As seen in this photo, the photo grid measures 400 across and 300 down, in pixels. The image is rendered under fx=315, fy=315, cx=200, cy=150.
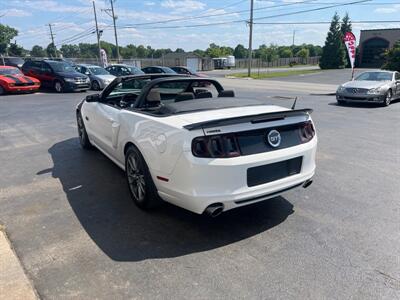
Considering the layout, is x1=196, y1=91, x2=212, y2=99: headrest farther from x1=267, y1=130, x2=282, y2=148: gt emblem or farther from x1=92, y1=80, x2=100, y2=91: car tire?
x1=92, y1=80, x2=100, y2=91: car tire

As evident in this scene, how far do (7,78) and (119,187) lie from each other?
14.9 metres

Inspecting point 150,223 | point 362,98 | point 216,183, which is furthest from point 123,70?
point 216,183

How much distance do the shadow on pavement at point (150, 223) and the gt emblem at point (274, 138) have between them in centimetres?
89

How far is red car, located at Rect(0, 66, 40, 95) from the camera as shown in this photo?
1562 centimetres

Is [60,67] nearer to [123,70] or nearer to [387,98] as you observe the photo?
[123,70]

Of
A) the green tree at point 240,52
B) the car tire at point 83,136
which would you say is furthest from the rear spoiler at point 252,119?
the green tree at point 240,52

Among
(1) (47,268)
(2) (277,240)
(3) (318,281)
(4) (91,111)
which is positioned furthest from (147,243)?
(4) (91,111)

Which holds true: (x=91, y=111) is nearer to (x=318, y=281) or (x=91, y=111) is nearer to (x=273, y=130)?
(x=273, y=130)

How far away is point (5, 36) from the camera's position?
8219 centimetres

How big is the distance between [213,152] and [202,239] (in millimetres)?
905

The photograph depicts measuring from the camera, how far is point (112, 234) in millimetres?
3154

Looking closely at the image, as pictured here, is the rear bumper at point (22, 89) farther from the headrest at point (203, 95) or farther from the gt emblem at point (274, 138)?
the gt emblem at point (274, 138)

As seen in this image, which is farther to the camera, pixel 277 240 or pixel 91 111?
pixel 91 111

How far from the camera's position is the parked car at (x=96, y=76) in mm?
17859
